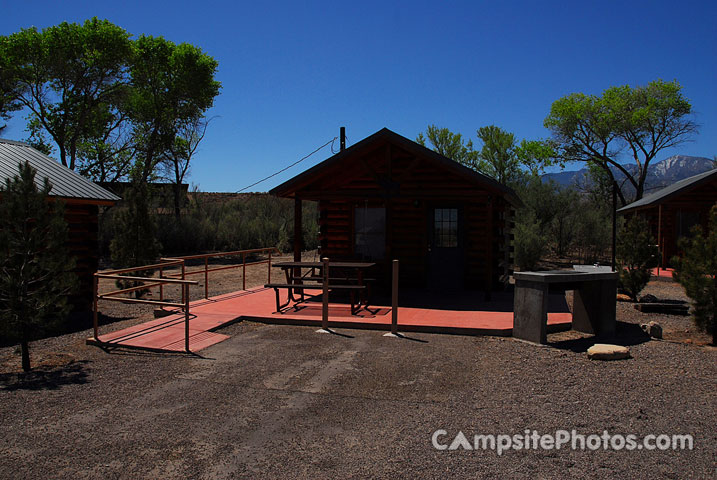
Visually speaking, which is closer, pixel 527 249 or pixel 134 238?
pixel 134 238

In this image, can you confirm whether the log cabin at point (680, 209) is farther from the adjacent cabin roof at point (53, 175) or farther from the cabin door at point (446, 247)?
the adjacent cabin roof at point (53, 175)

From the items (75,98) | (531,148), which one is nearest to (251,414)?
(75,98)

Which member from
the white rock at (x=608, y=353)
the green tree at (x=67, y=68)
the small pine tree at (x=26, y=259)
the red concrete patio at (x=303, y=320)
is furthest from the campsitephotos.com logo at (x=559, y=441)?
the green tree at (x=67, y=68)

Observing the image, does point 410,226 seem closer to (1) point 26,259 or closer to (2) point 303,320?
(2) point 303,320

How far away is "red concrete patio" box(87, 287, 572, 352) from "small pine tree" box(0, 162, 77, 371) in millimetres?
1111

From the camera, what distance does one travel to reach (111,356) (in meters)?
6.73

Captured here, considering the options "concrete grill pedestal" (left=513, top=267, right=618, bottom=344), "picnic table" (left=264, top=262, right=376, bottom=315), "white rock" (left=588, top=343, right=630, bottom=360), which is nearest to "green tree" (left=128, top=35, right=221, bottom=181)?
"picnic table" (left=264, top=262, right=376, bottom=315)

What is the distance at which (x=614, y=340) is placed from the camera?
757 centimetres

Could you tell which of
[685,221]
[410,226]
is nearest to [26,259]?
[410,226]

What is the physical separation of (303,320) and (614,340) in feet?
16.1

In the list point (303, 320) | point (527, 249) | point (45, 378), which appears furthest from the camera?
point (527, 249)

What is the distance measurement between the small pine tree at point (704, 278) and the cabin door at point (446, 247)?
511cm

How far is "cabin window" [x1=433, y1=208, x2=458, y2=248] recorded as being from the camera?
12.2m

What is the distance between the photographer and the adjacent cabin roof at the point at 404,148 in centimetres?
1020
